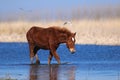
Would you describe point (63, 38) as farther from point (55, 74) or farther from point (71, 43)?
point (55, 74)

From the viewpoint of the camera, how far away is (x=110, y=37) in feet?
165

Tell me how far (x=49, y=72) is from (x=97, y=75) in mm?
2158

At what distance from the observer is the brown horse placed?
22.6m

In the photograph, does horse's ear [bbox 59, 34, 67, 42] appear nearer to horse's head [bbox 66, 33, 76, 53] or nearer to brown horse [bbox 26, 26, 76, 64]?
brown horse [bbox 26, 26, 76, 64]

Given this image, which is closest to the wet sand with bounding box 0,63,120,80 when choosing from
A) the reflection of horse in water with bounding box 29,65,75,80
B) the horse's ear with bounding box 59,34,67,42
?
the reflection of horse in water with bounding box 29,65,75,80

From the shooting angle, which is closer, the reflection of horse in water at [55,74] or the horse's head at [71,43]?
the reflection of horse in water at [55,74]

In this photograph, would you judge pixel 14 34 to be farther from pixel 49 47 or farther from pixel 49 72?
pixel 49 72

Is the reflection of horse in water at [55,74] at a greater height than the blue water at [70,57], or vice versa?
the reflection of horse in water at [55,74]

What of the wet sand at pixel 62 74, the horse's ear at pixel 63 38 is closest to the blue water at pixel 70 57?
the horse's ear at pixel 63 38

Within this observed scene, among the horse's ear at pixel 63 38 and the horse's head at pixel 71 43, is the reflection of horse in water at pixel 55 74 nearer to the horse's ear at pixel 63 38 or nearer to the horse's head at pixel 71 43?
the horse's head at pixel 71 43

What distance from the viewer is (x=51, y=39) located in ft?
76.2

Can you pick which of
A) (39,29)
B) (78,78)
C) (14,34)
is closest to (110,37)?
(14,34)

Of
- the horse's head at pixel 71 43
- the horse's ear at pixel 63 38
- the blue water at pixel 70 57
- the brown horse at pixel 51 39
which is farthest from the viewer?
the blue water at pixel 70 57

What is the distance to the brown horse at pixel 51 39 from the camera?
2259 cm
